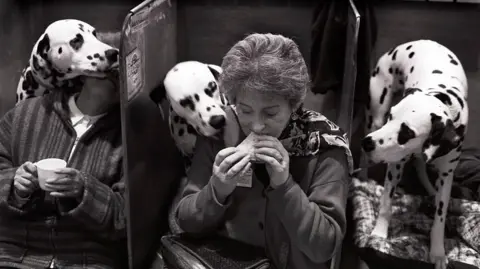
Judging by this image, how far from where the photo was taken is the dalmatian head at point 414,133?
2.27m

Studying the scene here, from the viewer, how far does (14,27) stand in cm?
310

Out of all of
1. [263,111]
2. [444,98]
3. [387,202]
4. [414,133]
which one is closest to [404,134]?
[414,133]

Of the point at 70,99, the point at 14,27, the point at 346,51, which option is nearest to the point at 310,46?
the point at 346,51

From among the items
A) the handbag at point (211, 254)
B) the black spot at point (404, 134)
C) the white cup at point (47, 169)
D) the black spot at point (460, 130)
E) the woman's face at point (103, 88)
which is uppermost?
the woman's face at point (103, 88)

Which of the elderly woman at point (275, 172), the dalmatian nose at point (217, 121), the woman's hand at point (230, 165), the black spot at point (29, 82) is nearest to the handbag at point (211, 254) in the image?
the elderly woman at point (275, 172)

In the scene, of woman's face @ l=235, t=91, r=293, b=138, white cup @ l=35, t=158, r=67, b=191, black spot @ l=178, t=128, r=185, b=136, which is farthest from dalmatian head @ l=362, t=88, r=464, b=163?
white cup @ l=35, t=158, r=67, b=191

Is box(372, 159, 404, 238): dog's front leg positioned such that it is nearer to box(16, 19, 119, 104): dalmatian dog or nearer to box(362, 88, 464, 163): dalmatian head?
box(362, 88, 464, 163): dalmatian head

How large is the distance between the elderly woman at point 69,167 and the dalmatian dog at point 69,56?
0.05 m

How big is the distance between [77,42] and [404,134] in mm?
1257

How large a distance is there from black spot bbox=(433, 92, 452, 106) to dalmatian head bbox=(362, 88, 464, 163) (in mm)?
52

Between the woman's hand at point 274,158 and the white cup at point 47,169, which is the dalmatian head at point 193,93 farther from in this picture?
the woman's hand at point 274,158

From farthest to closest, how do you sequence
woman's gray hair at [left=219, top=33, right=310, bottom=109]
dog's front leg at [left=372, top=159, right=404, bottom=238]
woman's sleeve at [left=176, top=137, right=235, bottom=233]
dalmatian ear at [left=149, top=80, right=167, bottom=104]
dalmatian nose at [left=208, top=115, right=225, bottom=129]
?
dog's front leg at [left=372, top=159, right=404, bottom=238]
dalmatian ear at [left=149, top=80, right=167, bottom=104]
dalmatian nose at [left=208, top=115, right=225, bottom=129]
woman's sleeve at [left=176, top=137, right=235, bottom=233]
woman's gray hair at [left=219, top=33, right=310, bottom=109]

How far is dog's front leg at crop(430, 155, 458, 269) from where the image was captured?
8.31 ft

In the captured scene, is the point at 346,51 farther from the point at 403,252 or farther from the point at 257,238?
the point at 257,238
